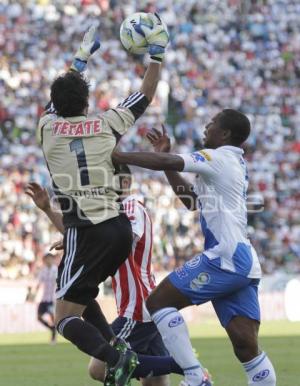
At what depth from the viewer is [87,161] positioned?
7797 millimetres

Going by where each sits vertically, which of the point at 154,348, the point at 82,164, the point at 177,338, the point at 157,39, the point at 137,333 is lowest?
the point at 154,348

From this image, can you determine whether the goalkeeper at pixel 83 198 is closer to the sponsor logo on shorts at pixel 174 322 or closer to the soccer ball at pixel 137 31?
the sponsor logo on shorts at pixel 174 322

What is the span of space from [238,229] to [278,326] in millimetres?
15710

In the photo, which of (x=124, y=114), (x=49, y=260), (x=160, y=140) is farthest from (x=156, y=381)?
(x=49, y=260)

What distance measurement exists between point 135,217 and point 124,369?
64.0 inches

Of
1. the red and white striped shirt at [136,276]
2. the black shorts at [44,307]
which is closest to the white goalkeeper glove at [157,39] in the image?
the red and white striped shirt at [136,276]

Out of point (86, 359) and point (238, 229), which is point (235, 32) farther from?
point (238, 229)

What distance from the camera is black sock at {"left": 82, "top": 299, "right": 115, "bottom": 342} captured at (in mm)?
8125

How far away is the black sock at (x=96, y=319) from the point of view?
26.7ft

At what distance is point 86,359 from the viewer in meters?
15.8

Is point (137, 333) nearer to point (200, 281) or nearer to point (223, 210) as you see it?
point (200, 281)

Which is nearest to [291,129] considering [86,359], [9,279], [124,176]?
[9,279]

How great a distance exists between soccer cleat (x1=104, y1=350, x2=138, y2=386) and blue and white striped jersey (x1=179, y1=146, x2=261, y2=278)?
93cm

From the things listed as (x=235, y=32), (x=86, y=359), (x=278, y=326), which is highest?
(x=235, y=32)
